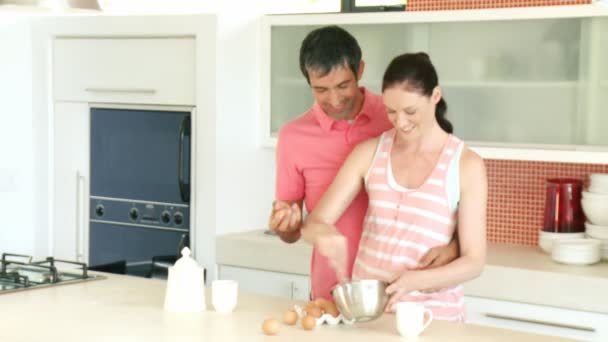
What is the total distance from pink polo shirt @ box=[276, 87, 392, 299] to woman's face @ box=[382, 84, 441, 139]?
357 millimetres

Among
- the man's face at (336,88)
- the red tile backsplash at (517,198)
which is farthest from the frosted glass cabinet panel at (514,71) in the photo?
the man's face at (336,88)

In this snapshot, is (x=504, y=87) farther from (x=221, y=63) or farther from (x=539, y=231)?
(x=221, y=63)

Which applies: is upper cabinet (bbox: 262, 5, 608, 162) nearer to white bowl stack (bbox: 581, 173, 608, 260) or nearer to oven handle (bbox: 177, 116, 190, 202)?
white bowl stack (bbox: 581, 173, 608, 260)

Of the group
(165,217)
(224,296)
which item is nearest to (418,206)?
(224,296)

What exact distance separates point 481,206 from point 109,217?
117 inches

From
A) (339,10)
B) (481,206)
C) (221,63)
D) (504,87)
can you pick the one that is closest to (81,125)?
(221,63)

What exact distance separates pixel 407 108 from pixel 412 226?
0.31 m

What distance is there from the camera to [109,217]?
5430mm

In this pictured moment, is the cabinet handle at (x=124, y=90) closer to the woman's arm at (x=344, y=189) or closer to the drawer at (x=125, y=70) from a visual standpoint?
the drawer at (x=125, y=70)

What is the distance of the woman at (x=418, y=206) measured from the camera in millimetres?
2816

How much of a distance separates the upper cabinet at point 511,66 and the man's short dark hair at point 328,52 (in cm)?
149

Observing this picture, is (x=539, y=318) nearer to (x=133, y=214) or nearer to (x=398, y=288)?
(x=398, y=288)

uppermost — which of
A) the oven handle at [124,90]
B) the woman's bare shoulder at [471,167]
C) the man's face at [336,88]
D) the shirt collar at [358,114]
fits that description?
the oven handle at [124,90]

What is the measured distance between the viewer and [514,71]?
14.7ft
